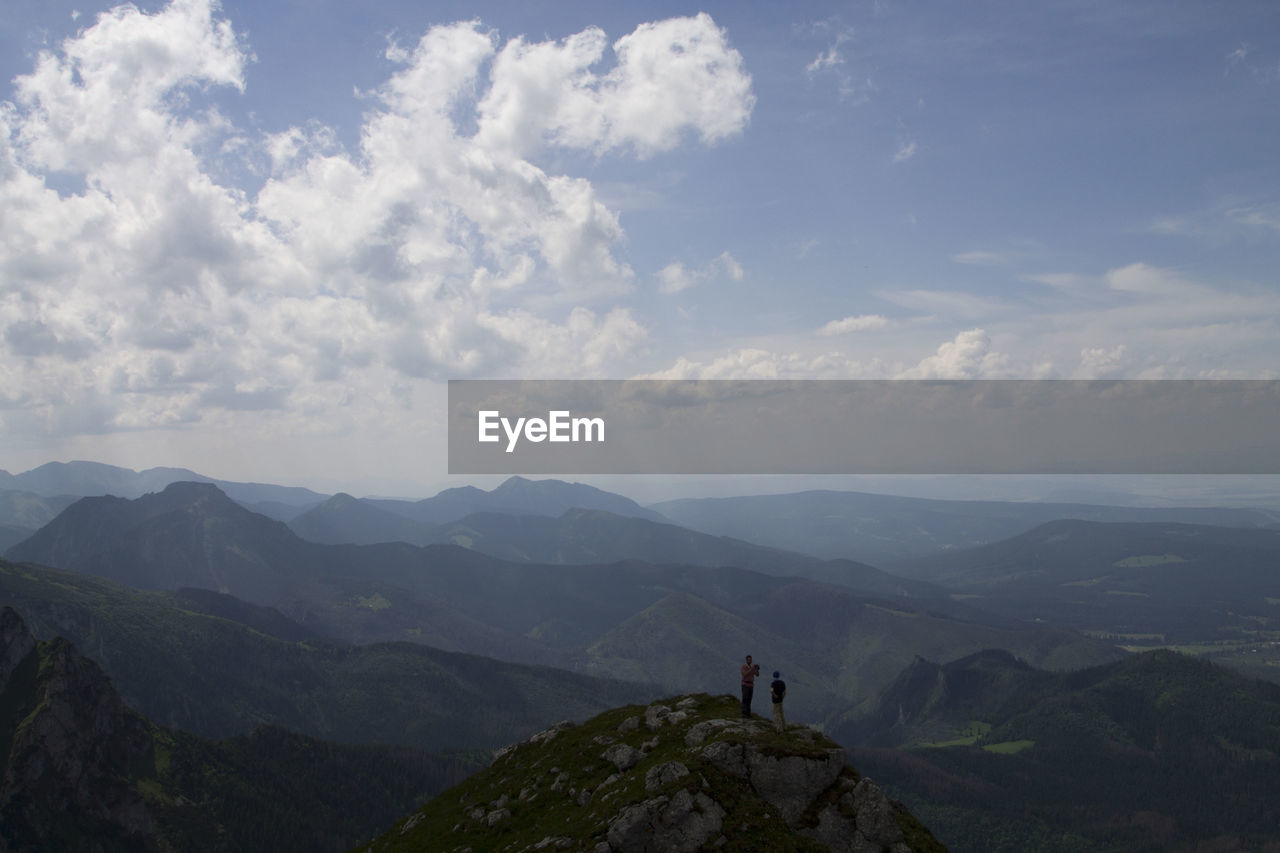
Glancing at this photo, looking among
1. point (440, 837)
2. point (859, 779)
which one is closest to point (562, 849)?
point (859, 779)

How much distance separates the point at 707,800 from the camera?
45938 mm

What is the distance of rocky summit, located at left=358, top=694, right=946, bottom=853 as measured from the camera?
44.9m

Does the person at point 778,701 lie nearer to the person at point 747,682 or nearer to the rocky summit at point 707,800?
the rocky summit at point 707,800

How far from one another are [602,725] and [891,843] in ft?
120

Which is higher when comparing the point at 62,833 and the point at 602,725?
the point at 602,725

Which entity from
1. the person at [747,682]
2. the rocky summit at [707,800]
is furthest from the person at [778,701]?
the person at [747,682]

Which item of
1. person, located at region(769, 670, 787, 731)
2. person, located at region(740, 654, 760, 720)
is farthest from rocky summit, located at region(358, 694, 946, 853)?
person, located at region(740, 654, 760, 720)

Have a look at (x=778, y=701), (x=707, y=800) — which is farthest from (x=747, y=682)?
(x=707, y=800)

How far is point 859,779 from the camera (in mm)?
49594

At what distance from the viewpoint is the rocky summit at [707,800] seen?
44938mm

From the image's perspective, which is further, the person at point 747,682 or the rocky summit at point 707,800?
the person at point 747,682

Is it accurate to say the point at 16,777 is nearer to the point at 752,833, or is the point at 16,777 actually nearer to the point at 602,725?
the point at 602,725

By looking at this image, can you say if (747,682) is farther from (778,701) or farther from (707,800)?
(707,800)

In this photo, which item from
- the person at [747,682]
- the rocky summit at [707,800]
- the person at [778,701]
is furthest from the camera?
the person at [747,682]
